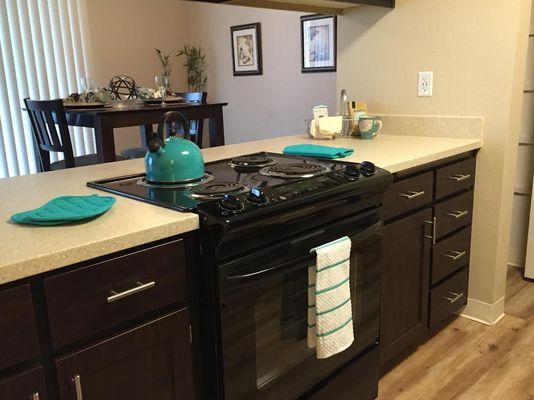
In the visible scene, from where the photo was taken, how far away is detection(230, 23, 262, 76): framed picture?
4785mm

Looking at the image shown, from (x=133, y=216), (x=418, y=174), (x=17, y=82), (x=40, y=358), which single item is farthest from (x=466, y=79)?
(x=17, y=82)

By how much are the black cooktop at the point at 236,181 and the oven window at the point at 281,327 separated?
251mm

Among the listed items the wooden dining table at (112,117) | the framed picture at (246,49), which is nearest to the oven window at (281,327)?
the wooden dining table at (112,117)

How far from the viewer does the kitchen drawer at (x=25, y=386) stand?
3.00 ft

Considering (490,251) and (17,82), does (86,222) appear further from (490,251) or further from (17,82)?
(17,82)

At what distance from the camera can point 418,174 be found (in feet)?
6.30

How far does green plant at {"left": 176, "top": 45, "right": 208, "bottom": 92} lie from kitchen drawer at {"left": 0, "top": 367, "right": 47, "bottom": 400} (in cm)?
475

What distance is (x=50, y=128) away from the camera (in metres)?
3.10

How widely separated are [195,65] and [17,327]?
4.80 m

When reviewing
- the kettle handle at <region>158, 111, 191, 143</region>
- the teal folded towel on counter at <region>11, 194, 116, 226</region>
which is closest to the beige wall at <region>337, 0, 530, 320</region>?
the kettle handle at <region>158, 111, 191, 143</region>

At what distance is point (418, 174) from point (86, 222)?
1267mm

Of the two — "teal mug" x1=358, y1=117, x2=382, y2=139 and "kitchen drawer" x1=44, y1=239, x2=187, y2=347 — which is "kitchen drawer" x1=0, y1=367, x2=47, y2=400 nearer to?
"kitchen drawer" x1=44, y1=239, x2=187, y2=347

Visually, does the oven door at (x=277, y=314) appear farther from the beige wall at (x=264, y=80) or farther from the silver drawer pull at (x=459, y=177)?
the beige wall at (x=264, y=80)

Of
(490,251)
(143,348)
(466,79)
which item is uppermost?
(466,79)
